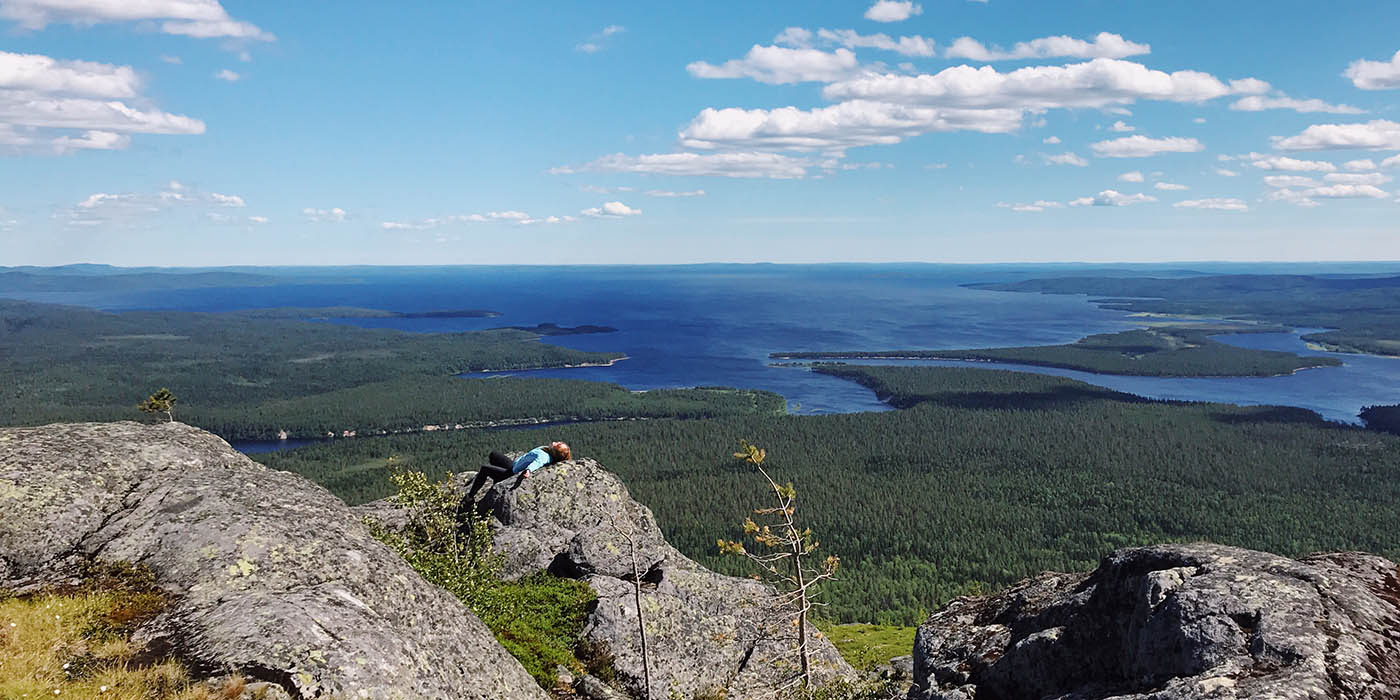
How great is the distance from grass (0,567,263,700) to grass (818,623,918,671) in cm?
6812

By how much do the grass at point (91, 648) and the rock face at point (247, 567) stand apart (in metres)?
0.43

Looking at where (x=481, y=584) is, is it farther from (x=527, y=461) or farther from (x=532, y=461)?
(x=527, y=461)

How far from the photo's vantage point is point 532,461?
35625 millimetres

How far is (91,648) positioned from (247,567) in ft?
8.88

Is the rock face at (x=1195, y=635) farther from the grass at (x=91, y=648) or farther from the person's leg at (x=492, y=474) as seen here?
the person's leg at (x=492, y=474)

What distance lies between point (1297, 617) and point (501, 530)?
117 feet

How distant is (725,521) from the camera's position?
473 ft

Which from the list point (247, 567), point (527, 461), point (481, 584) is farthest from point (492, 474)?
point (247, 567)

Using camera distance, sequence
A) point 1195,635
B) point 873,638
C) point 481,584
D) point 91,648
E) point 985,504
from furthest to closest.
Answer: point 985,504 → point 873,638 → point 481,584 → point 91,648 → point 1195,635

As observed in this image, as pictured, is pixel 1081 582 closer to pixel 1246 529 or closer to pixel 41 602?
pixel 41 602

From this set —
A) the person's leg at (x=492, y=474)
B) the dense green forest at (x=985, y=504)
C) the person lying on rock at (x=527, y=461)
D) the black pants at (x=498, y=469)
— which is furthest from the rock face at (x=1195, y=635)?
the dense green forest at (x=985, y=504)

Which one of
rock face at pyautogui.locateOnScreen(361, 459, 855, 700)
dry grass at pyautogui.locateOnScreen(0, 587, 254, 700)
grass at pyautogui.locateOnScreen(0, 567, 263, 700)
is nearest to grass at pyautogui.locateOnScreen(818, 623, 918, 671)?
rock face at pyautogui.locateOnScreen(361, 459, 855, 700)

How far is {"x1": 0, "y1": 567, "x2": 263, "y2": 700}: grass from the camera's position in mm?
12078

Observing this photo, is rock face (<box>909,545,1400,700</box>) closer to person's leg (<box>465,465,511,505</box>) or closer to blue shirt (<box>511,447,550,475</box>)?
blue shirt (<box>511,447,550,475</box>)
